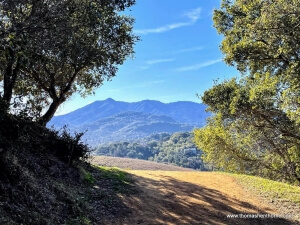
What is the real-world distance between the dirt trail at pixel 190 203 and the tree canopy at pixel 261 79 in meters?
4.36


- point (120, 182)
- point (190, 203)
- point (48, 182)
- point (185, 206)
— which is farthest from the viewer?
point (120, 182)

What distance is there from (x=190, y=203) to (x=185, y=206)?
604 mm

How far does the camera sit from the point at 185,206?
12.7 m

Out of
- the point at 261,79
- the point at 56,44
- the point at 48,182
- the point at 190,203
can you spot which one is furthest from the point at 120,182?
the point at 261,79

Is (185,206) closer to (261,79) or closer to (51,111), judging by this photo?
(261,79)

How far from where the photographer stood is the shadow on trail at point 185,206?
11.2 meters

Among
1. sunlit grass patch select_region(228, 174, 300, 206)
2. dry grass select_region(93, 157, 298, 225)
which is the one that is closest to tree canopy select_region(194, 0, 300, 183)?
sunlit grass patch select_region(228, 174, 300, 206)

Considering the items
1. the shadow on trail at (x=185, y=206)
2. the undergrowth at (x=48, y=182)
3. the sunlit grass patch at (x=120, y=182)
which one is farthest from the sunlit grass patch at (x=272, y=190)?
the undergrowth at (x=48, y=182)

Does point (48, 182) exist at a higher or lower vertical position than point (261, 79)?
lower

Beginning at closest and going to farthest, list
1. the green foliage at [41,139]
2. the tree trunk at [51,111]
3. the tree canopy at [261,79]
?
the green foliage at [41,139], the tree canopy at [261,79], the tree trunk at [51,111]

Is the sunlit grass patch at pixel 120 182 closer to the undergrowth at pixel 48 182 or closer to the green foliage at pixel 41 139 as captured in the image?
the undergrowth at pixel 48 182

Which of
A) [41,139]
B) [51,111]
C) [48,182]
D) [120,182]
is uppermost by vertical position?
[51,111]

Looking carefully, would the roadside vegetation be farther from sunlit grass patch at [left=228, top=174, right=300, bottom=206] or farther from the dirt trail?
the dirt trail

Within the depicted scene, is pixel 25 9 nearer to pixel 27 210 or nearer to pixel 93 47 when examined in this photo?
pixel 93 47
